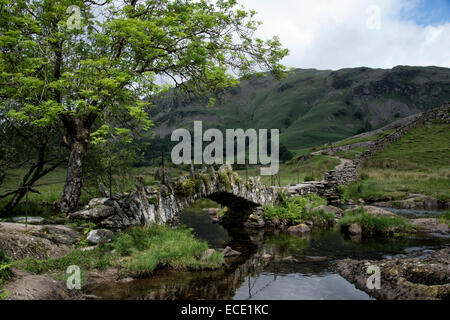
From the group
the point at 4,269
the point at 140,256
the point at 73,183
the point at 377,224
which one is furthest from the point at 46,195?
the point at 377,224

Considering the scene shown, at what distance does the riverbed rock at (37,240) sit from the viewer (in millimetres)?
9766

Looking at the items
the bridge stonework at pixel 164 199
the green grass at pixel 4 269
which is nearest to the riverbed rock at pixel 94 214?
the bridge stonework at pixel 164 199

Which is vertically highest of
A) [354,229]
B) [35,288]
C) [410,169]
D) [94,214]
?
[410,169]

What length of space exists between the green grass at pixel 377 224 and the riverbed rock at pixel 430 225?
3.51ft

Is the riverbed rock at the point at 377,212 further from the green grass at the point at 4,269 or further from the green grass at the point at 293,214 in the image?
the green grass at the point at 4,269

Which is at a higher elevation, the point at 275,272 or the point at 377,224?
the point at 377,224

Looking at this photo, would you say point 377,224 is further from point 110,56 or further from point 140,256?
point 110,56

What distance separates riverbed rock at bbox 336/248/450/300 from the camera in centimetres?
879

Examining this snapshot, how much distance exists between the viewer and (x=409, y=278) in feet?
32.8

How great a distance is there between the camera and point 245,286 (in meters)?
10.9

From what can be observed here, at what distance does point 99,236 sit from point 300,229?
13216 millimetres

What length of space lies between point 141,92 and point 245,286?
32.0 ft
